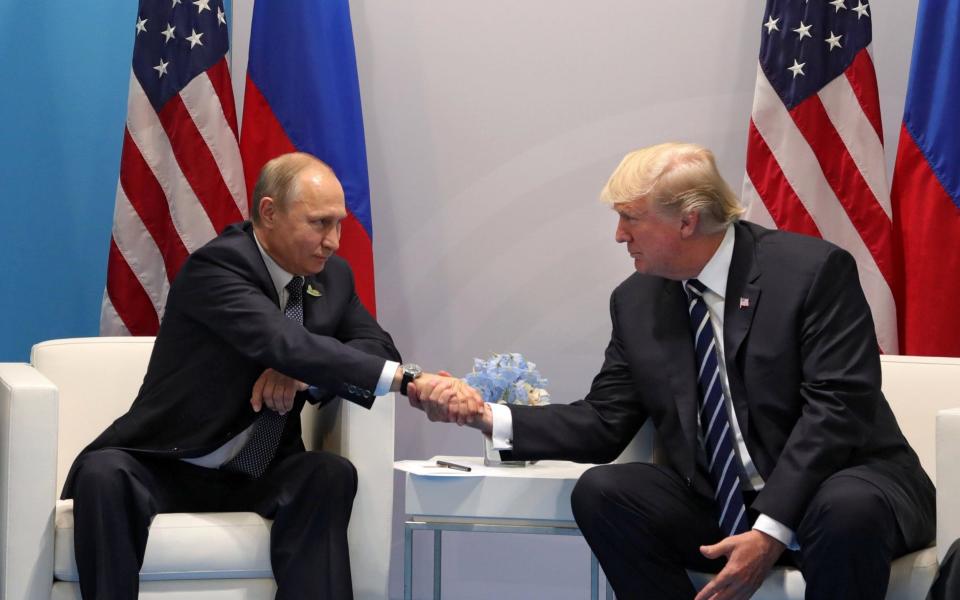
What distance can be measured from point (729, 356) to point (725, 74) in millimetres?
1737

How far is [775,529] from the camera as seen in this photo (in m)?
2.60

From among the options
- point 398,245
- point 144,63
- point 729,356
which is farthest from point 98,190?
point 729,356

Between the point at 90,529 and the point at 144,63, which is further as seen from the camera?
the point at 144,63

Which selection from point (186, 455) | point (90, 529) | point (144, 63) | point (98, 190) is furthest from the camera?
point (98, 190)

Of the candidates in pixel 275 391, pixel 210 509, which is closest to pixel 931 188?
pixel 275 391

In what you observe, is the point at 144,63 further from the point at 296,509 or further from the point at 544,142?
the point at 296,509

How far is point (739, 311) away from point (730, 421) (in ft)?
0.87

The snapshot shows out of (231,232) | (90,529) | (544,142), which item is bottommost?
(90,529)

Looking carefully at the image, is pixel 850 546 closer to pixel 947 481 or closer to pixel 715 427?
pixel 947 481

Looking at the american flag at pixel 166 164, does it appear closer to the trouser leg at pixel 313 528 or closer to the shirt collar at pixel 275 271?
the shirt collar at pixel 275 271

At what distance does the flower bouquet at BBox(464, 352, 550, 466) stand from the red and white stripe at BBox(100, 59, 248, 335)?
129 cm

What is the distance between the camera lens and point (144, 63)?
422 cm

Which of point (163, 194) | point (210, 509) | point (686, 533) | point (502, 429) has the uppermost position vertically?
point (163, 194)

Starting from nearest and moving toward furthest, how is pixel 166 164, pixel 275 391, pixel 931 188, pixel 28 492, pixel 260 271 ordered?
pixel 28 492 < pixel 275 391 < pixel 260 271 < pixel 931 188 < pixel 166 164
